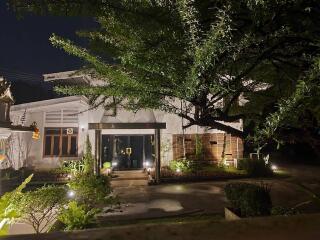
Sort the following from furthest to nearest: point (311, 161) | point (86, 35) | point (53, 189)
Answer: point (311, 161)
point (86, 35)
point (53, 189)

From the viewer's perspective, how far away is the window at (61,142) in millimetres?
18266

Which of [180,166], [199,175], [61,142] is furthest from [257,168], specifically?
[61,142]

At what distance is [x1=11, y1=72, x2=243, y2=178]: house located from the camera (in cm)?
1803

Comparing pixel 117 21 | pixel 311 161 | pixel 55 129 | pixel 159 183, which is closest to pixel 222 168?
pixel 159 183

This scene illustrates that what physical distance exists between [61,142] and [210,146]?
9659 millimetres

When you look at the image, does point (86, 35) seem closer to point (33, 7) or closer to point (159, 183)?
point (33, 7)

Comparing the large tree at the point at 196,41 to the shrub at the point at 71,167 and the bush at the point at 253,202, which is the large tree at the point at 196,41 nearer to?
the bush at the point at 253,202

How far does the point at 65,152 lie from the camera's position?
18.3m

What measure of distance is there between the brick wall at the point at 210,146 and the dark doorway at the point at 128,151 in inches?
69.2

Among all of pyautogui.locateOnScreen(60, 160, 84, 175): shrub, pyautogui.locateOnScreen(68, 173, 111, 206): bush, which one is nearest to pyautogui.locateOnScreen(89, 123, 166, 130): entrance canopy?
pyautogui.locateOnScreen(60, 160, 84, 175): shrub

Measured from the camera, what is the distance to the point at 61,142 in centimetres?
1834

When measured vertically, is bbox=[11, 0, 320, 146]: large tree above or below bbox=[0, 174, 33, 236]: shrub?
above

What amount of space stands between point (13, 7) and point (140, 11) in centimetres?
158

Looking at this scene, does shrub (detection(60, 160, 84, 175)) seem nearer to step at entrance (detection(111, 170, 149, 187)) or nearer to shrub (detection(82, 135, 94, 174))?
shrub (detection(82, 135, 94, 174))
